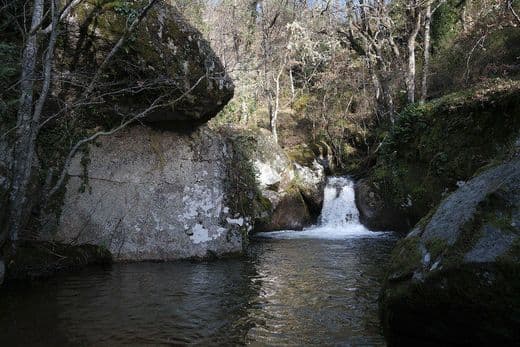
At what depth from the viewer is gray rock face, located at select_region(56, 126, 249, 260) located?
9148 mm

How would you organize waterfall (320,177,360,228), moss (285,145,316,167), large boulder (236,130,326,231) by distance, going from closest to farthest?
large boulder (236,130,326,231) → waterfall (320,177,360,228) → moss (285,145,316,167)

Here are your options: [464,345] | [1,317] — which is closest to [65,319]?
[1,317]

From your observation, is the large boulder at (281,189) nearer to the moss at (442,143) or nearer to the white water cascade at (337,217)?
the white water cascade at (337,217)

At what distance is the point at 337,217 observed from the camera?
688 inches

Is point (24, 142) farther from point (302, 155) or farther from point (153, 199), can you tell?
point (302, 155)

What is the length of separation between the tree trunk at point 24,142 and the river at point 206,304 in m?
1.22

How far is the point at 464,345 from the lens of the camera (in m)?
3.57

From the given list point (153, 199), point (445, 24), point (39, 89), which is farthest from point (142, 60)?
point (445, 24)

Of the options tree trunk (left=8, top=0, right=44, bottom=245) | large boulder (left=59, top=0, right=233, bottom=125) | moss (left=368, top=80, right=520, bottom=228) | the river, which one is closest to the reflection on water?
the river

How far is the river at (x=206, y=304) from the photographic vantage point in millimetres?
4824

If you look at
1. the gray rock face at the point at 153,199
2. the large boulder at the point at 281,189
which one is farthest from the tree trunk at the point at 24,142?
the large boulder at the point at 281,189

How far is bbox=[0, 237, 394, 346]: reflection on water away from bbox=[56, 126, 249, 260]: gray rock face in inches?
25.7

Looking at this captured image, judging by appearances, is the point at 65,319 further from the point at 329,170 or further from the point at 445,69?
the point at 445,69

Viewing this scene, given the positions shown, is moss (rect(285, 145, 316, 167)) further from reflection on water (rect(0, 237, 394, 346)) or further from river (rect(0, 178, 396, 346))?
reflection on water (rect(0, 237, 394, 346))
